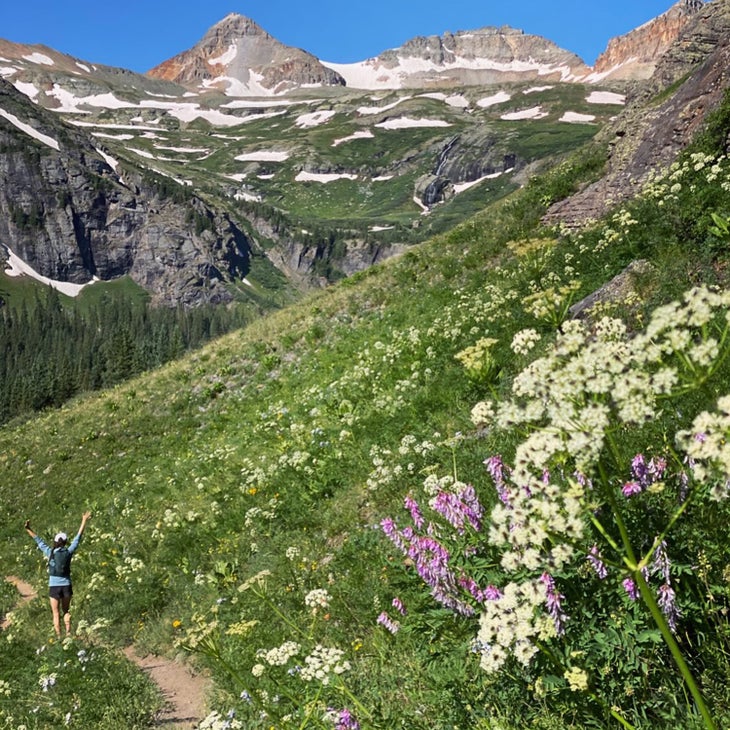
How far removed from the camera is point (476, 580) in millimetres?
4301

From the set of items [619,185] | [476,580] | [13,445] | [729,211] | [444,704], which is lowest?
[444,704]

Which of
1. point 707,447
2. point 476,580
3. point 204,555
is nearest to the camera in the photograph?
point 707,447

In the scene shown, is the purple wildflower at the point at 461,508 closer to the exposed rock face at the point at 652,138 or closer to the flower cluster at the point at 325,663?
the flower cluster at the point at 325,663

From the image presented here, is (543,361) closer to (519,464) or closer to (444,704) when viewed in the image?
(519,464)

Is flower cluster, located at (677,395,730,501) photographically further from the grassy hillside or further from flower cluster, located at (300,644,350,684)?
flower cluster, located at (300,644,350,684)

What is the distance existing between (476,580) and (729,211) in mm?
9999

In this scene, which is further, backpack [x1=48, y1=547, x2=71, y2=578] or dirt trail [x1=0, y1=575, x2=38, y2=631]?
dirt trail [x1=0, y1=575, x2=38, y2=631]

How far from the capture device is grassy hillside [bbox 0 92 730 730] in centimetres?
314

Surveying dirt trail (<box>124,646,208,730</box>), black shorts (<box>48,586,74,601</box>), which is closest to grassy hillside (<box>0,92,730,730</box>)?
dirt trail (<box>124,646,208,730</box>)

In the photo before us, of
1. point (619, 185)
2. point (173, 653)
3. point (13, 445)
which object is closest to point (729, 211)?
point (619, 185)

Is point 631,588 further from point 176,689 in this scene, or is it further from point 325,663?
point 176,689

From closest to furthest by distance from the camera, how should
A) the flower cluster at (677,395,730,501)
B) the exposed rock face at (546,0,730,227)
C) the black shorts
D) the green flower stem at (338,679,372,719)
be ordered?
the flower cluster at (677,395,730,501) → the green flower stem at (338,679,372,719) → the black shorts → the exposed rock face at (546,0,730,227)

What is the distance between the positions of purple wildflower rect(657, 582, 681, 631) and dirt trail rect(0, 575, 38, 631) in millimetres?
16478

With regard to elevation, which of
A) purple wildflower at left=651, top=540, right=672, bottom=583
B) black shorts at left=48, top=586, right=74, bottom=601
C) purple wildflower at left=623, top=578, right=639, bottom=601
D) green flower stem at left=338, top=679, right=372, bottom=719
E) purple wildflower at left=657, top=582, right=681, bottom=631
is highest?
black shorts at left=48, top=586, right=74, bottom=601
